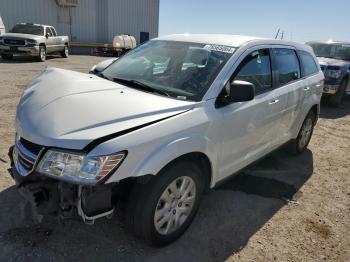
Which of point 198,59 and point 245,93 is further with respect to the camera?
point 198,59

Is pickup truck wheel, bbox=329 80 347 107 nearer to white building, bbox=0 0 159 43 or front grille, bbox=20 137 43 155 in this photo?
front grille, bbox=20 137 43 155

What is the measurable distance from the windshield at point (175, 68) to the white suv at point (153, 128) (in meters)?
0.01

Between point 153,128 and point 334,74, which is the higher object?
point 153,128

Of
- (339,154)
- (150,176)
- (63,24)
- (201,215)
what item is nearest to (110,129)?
(150,176)

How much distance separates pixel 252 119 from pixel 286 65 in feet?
4.12

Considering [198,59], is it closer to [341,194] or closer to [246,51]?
[246,51]

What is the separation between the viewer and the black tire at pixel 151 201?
2.61 m

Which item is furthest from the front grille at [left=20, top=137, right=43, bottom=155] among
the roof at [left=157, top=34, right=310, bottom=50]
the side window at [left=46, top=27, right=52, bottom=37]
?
the side window at [left=46, top=27, right=52, bottom=37]

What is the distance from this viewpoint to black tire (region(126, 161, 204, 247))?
261cm

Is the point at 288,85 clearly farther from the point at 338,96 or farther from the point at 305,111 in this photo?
the point at 338,96

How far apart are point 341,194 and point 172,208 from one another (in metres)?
2.55

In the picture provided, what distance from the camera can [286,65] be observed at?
4402mm

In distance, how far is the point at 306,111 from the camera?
5008 millimetres

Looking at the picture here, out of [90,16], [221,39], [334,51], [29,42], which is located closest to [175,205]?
[221,39]
